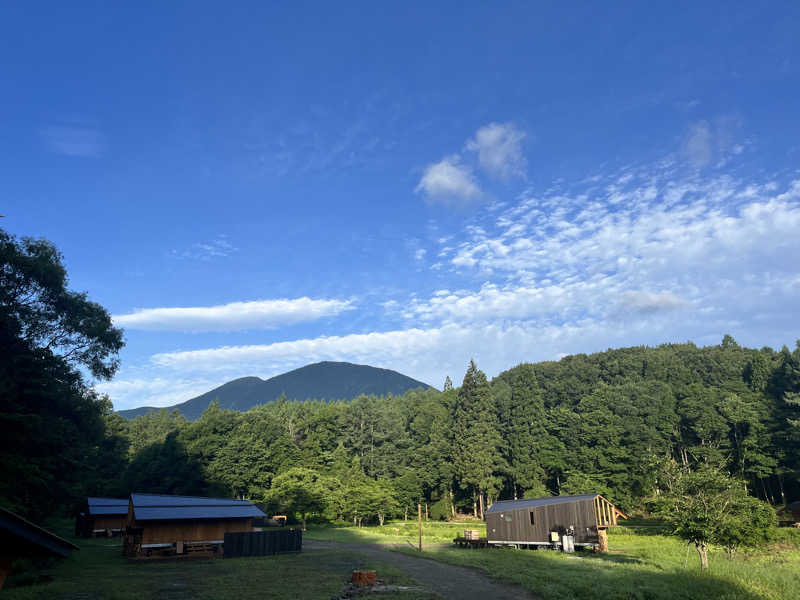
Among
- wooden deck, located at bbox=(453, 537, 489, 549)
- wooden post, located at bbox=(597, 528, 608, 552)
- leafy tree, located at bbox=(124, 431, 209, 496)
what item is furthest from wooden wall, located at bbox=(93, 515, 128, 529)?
wooden post, located at bbox=(597, 528, 608, 552)

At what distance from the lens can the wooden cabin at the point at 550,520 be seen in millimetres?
37406

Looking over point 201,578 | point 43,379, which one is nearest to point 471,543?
point 201,578

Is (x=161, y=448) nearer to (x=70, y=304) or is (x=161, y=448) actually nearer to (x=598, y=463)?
(x=70, y=304)

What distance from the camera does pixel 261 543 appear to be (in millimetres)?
37750

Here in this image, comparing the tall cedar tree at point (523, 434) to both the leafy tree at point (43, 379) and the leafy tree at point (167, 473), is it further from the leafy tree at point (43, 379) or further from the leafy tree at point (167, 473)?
the leafy tree at point (43, 379)

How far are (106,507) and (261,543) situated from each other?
30.3 meters

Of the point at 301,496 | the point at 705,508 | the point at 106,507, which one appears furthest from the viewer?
the point at 301,496

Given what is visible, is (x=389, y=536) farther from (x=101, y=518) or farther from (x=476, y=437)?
(x=101, y=518)

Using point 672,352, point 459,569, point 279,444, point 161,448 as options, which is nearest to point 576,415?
point 672,352

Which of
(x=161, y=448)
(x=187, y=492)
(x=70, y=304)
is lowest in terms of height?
(x=187, y=492)

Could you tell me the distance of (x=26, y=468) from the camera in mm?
29281

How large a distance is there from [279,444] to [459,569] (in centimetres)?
6537

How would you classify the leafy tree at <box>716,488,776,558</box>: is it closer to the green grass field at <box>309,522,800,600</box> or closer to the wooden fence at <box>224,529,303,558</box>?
the green grass field at <box>309,522,800,600</box>

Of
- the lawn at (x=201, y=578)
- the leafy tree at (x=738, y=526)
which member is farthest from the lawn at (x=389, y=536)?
the leafy tree at (x=738, y=526)
